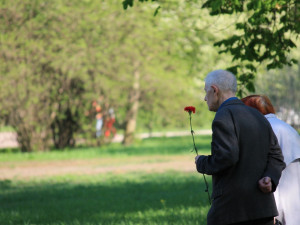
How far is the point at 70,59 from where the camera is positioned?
2352 centimetres

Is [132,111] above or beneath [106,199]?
above

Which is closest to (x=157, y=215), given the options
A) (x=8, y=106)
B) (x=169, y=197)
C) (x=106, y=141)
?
(x=169, y=197)

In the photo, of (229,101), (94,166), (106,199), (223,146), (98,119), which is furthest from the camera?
(98,119)

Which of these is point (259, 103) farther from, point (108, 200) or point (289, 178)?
point (108, 200)

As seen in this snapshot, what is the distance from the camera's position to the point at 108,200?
11.5m

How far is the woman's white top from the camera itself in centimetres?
490

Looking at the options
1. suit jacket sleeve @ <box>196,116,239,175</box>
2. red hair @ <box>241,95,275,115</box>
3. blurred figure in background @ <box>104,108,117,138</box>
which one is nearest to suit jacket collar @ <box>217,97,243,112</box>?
suit jacket sleeve @ <box>196,116,239,175</box>

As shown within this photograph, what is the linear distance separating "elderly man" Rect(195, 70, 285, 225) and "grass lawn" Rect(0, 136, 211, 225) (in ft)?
13.7

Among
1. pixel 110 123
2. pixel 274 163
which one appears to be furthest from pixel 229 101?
pixel 110 123

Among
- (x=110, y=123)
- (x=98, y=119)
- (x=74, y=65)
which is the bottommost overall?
(x=110, y=123)

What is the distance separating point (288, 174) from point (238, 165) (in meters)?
1.16

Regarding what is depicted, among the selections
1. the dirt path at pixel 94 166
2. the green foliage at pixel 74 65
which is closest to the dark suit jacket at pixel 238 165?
the dirt path at pixel 94 166

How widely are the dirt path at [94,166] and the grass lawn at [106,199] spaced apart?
33.3 inches

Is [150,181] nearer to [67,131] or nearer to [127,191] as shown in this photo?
[127,191]
